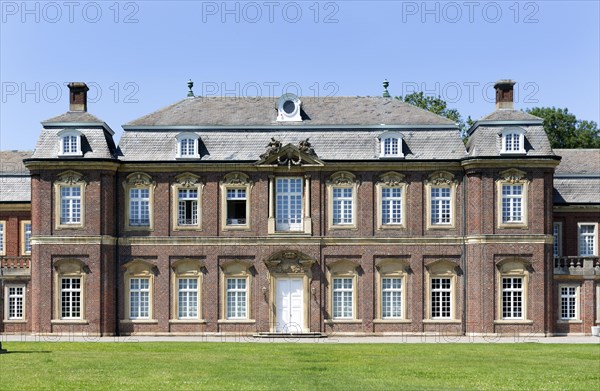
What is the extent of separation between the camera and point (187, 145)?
49312 millimetres

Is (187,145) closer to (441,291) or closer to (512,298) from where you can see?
(441,291)

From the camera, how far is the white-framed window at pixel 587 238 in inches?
2087

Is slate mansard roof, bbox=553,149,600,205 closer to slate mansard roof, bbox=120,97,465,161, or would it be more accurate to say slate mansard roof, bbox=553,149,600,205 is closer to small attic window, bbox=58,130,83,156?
slate mansard roof, bbox=120,97,465,161

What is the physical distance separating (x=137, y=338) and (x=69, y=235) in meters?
5.76

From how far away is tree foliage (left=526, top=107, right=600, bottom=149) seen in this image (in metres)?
77.1

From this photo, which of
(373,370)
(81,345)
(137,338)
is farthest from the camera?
(137,338)

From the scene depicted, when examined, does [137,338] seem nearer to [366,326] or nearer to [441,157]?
[366,326]

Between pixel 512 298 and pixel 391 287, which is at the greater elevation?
pixel 391 287

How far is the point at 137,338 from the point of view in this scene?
47.2 m

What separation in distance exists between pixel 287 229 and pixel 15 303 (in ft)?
44.3

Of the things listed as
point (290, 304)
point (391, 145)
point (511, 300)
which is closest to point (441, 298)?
point (511, 300)

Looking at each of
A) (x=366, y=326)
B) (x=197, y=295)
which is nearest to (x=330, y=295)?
(x=366, y=326)

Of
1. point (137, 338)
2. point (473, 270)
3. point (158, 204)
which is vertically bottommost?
point (137, 338)

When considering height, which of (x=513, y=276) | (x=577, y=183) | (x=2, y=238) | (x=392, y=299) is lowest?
(x=392, y=299)
